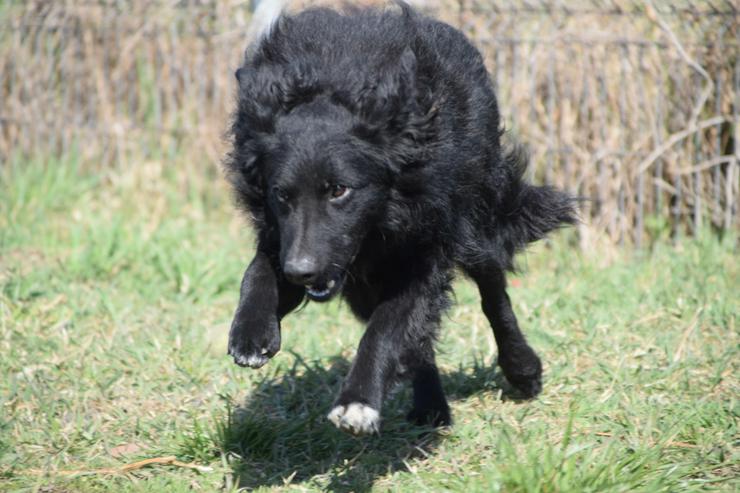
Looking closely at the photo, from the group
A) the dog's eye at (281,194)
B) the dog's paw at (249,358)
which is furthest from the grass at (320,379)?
the dog's eye at (281,194)

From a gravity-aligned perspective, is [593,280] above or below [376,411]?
below

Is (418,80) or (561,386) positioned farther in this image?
(561,386)

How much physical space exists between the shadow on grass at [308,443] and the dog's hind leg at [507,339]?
21cm

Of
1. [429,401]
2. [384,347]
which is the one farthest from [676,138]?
[384,347]

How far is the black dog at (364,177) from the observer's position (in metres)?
3.02

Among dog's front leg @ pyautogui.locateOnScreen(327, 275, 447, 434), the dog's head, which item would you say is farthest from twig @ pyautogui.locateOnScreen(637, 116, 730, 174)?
the dog's head

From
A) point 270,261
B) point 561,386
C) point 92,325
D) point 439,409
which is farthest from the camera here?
point 92,325

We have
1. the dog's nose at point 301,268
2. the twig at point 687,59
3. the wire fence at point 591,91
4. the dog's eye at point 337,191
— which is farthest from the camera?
the wire fence at point 591,91

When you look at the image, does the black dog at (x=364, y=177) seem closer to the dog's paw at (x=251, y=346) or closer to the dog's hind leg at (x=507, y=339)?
the dog's paw at (x=251, y=346)

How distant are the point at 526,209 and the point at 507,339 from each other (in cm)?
59

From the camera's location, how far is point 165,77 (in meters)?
7.39

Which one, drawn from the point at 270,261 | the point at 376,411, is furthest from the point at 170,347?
the point at 376,411

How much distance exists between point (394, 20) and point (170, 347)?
217cm

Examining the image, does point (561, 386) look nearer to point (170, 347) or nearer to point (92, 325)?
point (170, 347)
